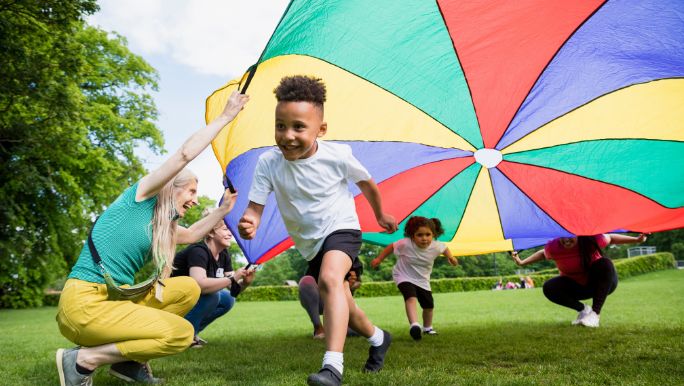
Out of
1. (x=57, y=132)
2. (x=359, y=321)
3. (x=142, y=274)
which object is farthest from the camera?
(x=142, y=274)

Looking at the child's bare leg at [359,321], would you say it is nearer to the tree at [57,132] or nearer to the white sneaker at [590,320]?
the white sneaker at [590,320]

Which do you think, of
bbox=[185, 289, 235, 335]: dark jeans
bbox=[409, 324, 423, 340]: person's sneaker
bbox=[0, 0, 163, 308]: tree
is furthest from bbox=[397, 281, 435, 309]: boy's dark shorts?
bbox=[0, 0, 163, 308]: tree

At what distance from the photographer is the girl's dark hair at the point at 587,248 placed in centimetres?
527

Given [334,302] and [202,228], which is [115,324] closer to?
[202,228]

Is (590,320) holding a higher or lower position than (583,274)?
lower

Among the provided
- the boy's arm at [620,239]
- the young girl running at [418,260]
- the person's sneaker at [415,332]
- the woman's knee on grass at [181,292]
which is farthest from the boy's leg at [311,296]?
the boy's arm at [620,239]

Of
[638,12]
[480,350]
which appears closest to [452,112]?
[638,12]

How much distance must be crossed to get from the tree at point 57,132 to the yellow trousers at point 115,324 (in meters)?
9.64

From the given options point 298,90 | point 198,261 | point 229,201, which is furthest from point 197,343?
point 298,90

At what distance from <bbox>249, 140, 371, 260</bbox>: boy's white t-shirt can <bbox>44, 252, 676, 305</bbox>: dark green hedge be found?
71.7 ft

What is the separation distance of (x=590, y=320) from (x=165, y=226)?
13.4ft

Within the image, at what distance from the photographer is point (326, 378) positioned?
2.25 meters

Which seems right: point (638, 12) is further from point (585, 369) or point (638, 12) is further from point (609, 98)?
point (585, 369)

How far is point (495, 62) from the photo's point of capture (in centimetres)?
414
